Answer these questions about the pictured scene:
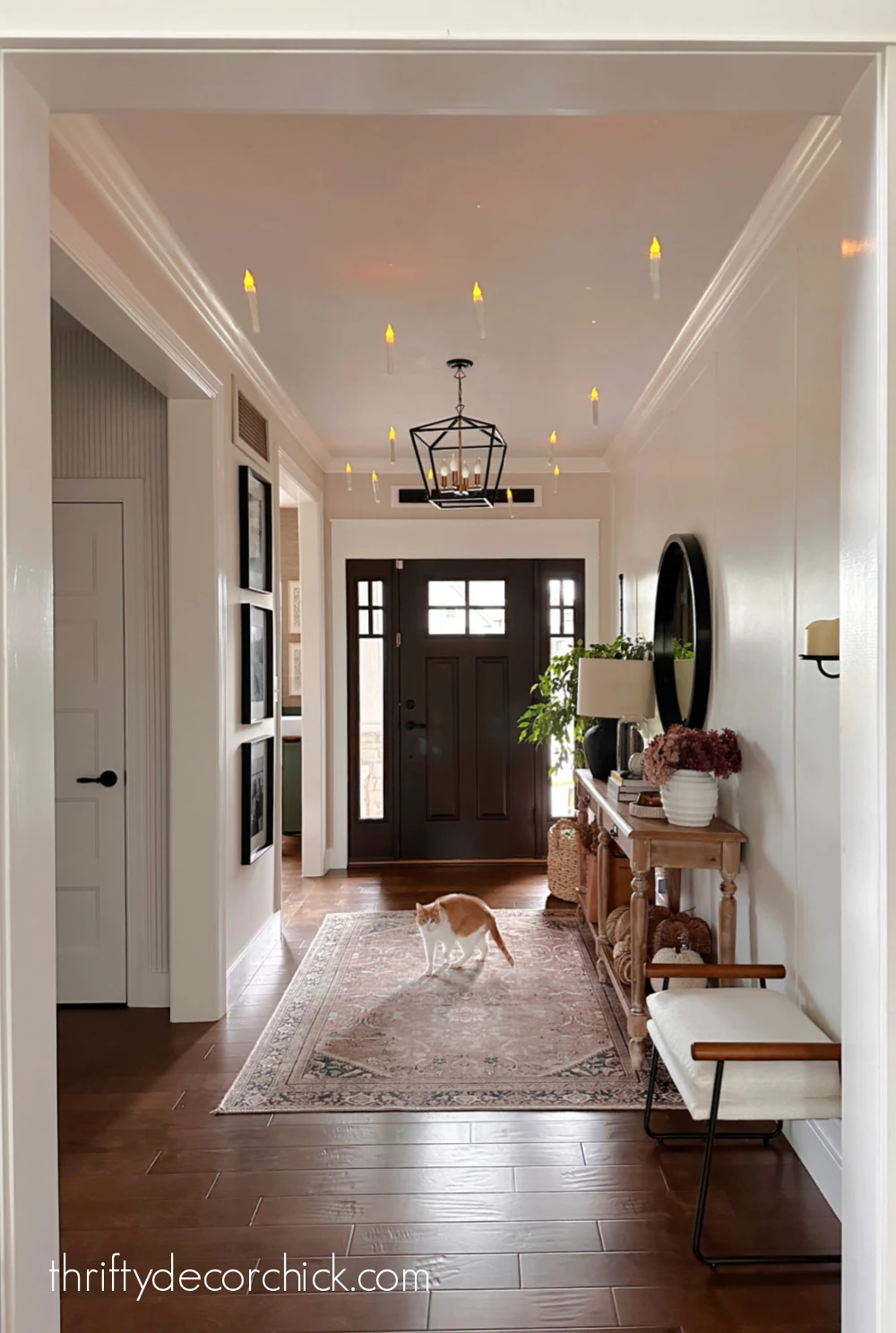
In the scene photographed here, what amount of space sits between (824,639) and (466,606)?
4.32m

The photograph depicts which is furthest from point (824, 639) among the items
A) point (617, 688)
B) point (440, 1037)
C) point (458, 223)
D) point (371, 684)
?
point (371, 684)

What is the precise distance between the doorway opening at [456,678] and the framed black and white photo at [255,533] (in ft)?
5.81

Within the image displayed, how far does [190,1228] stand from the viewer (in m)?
2.21

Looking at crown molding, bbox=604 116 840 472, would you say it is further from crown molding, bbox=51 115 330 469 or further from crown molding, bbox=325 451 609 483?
crown molding, bbox=51 115 330 469

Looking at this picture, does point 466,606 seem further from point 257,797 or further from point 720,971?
point 720,971

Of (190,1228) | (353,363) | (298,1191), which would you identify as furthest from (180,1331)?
(353,363)

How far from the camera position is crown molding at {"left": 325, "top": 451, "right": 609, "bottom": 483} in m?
6.11

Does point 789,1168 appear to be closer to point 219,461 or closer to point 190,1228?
point 190,1228

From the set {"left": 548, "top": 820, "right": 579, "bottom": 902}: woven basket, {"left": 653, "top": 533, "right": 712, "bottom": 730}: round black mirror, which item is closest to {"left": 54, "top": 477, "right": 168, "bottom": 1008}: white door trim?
{"left": 653, "top": 533, "right": 712, "bottom": 730}: round black mirror

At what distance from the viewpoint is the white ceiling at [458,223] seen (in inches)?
89.4

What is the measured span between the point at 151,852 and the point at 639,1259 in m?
2.35

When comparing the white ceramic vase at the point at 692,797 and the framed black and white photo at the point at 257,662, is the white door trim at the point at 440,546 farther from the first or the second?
the white ceramic vase at the point at 692,797

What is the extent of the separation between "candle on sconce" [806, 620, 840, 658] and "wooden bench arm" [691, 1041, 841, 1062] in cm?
85

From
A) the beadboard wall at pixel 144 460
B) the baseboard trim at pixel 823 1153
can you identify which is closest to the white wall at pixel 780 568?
the baseboard trim at pixel 823 1153
